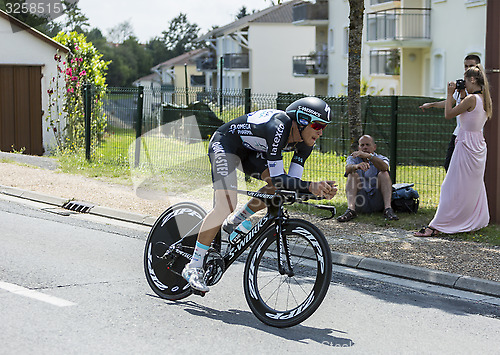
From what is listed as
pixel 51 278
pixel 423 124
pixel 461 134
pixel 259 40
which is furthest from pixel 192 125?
pixel 259 40

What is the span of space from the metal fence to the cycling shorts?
21.2 ft

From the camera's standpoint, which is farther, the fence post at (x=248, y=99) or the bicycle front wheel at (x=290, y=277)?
the fence post at (x=248, y=99)

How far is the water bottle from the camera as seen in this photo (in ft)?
20.5

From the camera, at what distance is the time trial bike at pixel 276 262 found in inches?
225

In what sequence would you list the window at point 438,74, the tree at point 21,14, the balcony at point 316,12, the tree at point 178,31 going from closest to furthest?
the tree at point 21,14 → the window at point 438,74 → the balcony at point 316,12 → the tree at point 178,31

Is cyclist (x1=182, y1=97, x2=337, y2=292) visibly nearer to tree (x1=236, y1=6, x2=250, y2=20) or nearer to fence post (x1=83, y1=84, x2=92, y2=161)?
fence post (x1=83, y1=84, x2=92, y2=161)

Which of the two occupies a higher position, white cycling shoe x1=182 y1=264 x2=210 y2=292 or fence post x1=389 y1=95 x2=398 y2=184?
fence post x1=389 y1=95 x2=398 y2=184

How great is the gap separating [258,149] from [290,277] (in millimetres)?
1017

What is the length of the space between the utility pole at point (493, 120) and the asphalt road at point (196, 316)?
10.0 ft

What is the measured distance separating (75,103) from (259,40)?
2010 inches

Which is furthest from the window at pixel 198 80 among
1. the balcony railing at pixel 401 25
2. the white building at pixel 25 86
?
the white building at pixel 25 86

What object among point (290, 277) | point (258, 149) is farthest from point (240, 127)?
point (290, 277)

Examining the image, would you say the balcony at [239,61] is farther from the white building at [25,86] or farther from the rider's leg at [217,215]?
the rider's leg at [217,215]

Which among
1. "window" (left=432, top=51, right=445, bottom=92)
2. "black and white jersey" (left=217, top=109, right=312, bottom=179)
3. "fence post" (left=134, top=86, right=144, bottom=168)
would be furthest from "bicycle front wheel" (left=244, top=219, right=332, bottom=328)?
"window" (left=432, top=51, right=445, bottom=92)
